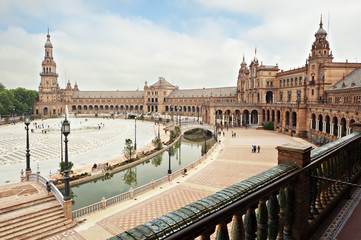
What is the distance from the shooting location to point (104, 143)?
4338 centimetres

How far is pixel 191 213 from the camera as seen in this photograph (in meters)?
2.33

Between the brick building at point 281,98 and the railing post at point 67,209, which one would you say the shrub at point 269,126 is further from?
the railing post at point 67,209

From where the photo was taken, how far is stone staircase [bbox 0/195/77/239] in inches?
505

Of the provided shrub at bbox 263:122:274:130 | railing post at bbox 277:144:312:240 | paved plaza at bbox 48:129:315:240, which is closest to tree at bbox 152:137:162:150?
paved plaza at bbox 48:129:315:240

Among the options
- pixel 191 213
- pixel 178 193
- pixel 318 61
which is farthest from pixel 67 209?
pixel 318 61

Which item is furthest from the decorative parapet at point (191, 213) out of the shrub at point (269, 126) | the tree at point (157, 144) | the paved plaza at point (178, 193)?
the shrub at point (269, 126)

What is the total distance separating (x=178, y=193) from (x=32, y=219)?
9811 mm

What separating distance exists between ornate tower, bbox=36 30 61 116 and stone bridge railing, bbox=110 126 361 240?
122107mm

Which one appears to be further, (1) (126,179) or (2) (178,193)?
(1) (126,179)

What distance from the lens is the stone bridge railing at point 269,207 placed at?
218cm

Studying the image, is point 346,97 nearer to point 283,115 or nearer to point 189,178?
point 283,115

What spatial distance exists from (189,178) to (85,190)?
9939 mm

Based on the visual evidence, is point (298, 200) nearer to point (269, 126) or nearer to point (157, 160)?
point (157, 160)

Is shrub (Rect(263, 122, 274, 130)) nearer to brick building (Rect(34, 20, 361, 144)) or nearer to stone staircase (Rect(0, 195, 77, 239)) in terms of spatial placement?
brick building (Rect(34, 20, 361, 144))
